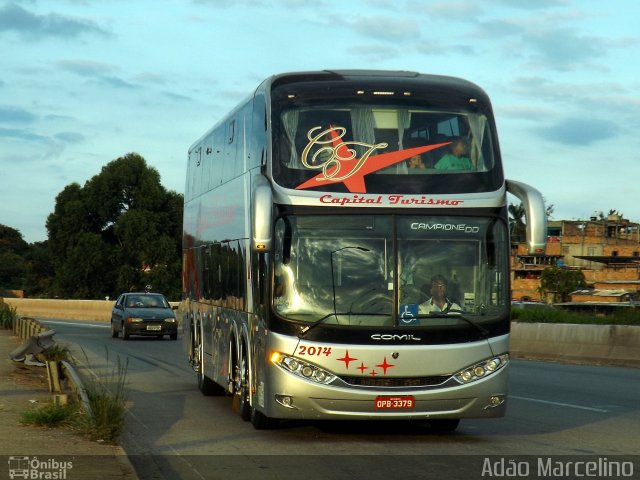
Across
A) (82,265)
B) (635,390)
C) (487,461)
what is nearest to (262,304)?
(487,461)

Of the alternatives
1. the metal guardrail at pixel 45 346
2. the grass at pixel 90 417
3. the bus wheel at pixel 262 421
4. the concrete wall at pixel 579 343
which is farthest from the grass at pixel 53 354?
the concrete wall at pixel 579 343

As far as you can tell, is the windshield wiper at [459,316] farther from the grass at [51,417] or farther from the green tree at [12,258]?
the green tree at [12,258]

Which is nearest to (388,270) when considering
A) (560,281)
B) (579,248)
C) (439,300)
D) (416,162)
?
(439,300)

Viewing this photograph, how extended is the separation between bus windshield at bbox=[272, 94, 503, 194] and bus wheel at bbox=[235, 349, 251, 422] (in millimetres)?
2637

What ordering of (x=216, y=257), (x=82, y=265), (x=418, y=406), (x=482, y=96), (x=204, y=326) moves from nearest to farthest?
1. (x=418, y=406)
2. (x=482, y=96)
3. (x=216, y=257)
4. (x=204, y=326)
5. (x=82, y=265)

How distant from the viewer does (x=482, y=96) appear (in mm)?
13094

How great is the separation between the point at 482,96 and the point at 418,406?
339cm

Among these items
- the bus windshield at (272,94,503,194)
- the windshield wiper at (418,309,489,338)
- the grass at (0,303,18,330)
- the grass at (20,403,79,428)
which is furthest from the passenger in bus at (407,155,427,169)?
the grass at (0,303,18,330)

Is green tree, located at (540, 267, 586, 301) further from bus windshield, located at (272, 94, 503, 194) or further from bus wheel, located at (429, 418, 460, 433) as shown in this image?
bus windshield, located at (272, 94, 503, 194)

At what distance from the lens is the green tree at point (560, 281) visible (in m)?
109

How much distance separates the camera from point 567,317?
32750mm

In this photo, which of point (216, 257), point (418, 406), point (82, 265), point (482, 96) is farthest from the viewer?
point (82, 265)

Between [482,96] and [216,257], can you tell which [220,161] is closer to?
[216,257]

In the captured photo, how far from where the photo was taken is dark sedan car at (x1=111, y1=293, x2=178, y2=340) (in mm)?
39312
